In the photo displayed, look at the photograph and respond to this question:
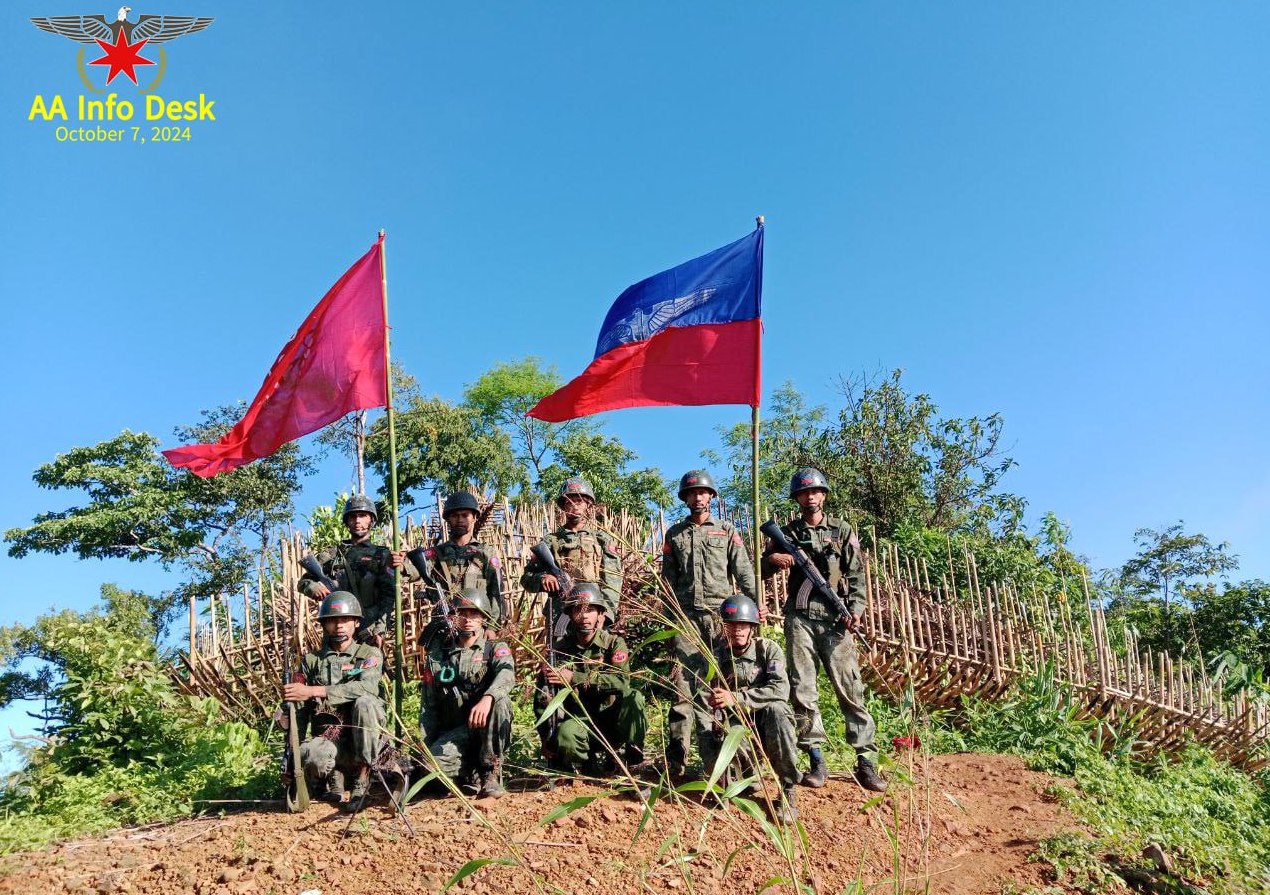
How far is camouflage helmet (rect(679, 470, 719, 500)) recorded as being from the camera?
6.34 m

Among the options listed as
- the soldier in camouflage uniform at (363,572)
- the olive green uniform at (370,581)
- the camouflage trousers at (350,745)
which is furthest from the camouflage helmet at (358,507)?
the camouflage trousers at (350,745)

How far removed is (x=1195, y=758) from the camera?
7957 millimetres

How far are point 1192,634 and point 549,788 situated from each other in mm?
18350

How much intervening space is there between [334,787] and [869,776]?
353cm

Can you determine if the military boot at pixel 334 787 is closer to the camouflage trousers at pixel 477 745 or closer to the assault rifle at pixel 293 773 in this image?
the assault rifle at pixel 293 773

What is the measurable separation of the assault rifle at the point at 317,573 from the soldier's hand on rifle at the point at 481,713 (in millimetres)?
2097

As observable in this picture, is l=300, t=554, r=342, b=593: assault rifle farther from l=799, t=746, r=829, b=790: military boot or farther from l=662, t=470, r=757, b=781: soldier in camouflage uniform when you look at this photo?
l=799, t=746, r=829, b=790: military boot

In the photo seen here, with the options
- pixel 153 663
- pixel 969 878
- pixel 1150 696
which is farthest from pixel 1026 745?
pixel 153 663

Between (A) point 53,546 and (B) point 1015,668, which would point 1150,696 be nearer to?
(B) point 1015,668

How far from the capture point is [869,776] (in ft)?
18.3

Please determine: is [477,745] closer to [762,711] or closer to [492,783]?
[492,783]

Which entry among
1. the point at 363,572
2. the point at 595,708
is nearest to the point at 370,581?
the point at 363,572

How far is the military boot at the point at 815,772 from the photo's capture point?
5613mm

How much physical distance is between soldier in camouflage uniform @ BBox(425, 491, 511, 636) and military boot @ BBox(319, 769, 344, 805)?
159cm
